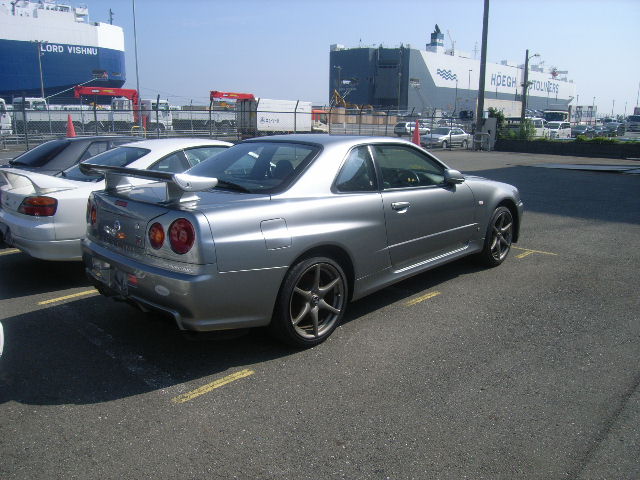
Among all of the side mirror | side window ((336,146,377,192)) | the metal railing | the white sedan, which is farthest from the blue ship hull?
side window ((336,146,377,192))

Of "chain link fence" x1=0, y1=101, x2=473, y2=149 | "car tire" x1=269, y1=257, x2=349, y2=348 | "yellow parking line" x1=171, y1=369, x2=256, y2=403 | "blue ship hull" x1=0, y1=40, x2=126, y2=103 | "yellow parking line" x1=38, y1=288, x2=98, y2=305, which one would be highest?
"blue ship hull" x1=0, y1=40, x2=126, y2=103

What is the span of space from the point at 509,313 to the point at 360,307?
1.33 metres

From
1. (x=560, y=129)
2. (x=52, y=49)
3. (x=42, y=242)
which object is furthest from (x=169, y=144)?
(x=52, y=49)

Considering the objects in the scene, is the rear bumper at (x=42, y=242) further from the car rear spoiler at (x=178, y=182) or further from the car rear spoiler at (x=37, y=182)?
the car rear spoiler at (x=178, y=182)

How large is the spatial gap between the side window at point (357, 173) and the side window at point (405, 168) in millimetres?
122

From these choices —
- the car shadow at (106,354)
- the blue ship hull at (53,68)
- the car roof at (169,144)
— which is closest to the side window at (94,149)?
the car roof at (169,144)

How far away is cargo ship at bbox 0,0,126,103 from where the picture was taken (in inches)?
2494

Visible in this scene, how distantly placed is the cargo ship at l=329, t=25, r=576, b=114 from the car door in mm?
79487

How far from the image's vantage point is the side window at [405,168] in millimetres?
4641

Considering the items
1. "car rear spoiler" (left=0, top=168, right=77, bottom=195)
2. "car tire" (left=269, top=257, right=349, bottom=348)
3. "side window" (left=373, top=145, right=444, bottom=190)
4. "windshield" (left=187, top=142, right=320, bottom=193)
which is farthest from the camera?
"car rear spoiler" (left=0, top=168, right=77, bottom=195)

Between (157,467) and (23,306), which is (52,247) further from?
(157,467)

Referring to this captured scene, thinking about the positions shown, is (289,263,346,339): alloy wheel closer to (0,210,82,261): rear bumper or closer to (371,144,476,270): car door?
(371,144,476,270): car door

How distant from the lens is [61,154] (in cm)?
641

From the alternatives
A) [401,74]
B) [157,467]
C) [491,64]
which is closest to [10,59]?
[401,74]
